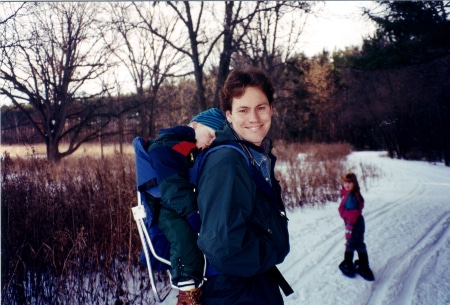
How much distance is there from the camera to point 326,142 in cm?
678

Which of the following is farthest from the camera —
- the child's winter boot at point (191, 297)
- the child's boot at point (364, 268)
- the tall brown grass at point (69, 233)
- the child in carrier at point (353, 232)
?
the child in carrier at point (353, 232)

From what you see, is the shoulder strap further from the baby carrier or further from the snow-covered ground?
the snow-covered ground

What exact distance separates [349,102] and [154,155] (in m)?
3.83

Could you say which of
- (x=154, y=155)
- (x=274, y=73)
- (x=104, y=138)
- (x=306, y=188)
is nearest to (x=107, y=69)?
(x=104, y=138)

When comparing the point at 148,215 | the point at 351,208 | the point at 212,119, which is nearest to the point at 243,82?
the point at 212,119

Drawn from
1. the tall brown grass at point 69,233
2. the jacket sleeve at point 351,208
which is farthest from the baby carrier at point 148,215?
the jacket sleeve at point 351,208

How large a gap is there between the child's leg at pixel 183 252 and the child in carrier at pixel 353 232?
279cm

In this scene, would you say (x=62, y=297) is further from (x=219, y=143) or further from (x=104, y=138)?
(x=104, y=138)

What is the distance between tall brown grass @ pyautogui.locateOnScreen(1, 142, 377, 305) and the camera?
3014 mm

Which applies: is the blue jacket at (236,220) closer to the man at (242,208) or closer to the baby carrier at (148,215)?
the man at (242,208)

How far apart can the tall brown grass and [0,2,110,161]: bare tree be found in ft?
1.36

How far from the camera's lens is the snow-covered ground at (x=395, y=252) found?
3188 millimetres

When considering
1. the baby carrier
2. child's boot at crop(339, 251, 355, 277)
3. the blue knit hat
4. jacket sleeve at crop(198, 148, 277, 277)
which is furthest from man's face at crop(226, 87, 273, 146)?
child's boot at crop(339, 251, 355, 277)

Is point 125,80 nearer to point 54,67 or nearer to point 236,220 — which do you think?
point 54,67
